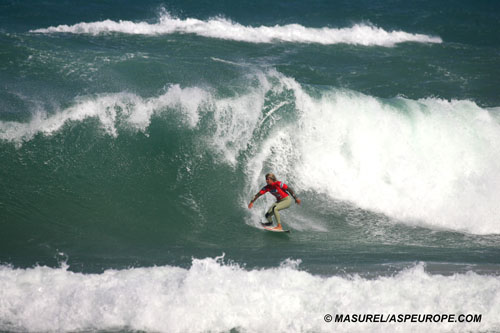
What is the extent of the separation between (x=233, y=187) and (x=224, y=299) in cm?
490

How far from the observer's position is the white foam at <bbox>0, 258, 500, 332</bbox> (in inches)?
297

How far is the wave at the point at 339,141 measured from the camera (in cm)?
1302

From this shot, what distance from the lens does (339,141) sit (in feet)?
46.5

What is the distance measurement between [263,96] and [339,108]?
226 centimetres

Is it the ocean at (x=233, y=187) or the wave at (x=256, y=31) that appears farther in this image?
the wave at (x=256, y=31)

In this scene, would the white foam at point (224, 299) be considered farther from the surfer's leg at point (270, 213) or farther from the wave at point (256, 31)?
the wave at point (256, 31)

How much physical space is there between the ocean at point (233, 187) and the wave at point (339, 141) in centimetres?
5

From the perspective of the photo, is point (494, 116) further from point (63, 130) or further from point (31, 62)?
point (31, 62)

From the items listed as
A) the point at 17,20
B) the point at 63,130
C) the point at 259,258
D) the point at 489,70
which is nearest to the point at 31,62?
the point at 63,130

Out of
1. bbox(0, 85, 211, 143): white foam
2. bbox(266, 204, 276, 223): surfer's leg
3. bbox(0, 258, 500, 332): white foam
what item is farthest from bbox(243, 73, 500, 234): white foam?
bbox(0, 258, 500, 332): white foam

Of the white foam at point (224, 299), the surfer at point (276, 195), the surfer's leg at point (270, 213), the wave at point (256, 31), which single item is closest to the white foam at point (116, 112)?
the surfer at point (276, 195)

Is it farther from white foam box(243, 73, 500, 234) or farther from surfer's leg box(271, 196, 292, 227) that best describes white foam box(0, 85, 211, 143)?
surfer's leg box(271, 196, 292, 227)

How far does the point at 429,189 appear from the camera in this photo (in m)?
13.7

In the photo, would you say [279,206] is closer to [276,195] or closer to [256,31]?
[276,195]
